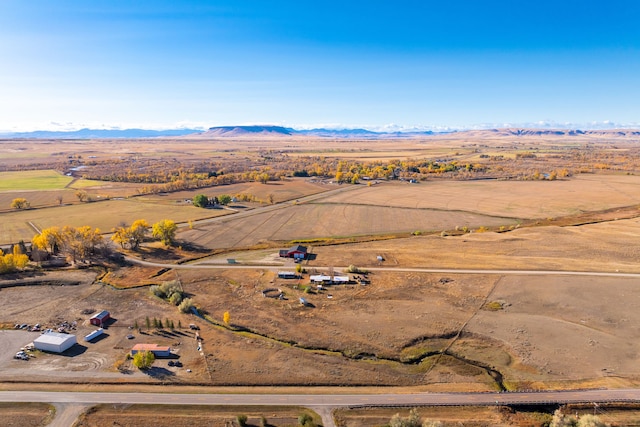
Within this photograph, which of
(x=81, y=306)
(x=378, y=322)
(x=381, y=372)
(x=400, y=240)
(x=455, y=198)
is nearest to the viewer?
(x=381, y=372)

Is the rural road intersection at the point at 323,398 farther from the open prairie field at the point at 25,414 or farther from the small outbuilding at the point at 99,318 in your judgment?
the small outbuilding at the point at 99,318

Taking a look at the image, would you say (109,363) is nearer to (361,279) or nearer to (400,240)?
(361,279)

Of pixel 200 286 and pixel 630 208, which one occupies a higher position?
pixel 630 208

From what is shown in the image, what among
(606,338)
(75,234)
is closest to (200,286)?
(75,234)

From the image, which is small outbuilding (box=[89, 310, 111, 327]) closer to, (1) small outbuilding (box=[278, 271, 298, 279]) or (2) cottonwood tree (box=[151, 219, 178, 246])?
(1) small outbuilding (box=[278, 271, 298, 279])

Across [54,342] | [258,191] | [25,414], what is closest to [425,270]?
[54,342]

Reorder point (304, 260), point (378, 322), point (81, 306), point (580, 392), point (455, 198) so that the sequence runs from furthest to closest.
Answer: point (455, 198)
point (304, 260)
point (81, 306)
point (378, 322)
point (580, 392)

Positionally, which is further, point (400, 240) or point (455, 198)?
point (455, 198)
